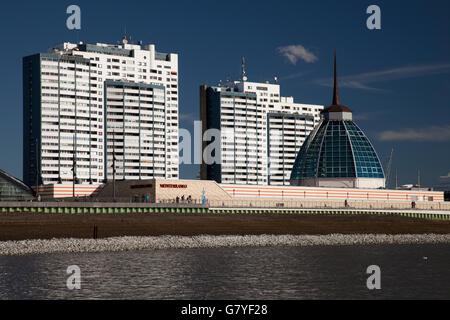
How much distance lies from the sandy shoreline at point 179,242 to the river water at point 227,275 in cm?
376

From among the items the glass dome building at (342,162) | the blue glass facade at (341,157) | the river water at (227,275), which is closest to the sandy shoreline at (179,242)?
the river water at (227,275)

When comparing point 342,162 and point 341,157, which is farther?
point 341,157

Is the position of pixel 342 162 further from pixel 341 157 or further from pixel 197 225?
pixel 197 225

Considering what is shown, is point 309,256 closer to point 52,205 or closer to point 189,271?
point 189,271

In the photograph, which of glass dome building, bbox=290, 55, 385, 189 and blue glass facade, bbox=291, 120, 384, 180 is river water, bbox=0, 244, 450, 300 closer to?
glass dome building, bbox=290, 55, 385, 189

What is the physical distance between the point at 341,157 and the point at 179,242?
115 m

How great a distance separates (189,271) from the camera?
58.3 m

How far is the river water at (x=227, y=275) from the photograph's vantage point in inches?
1853

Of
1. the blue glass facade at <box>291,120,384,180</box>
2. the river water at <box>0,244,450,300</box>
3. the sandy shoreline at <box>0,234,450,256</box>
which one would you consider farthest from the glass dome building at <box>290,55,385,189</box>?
the river water at <box>0,244,450,300</box>

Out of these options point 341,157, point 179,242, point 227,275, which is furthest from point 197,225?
point 341,157

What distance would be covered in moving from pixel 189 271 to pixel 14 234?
106 feet

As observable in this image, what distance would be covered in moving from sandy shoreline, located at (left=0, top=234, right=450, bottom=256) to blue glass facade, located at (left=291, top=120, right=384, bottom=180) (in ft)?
267

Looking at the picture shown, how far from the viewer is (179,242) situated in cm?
8631
